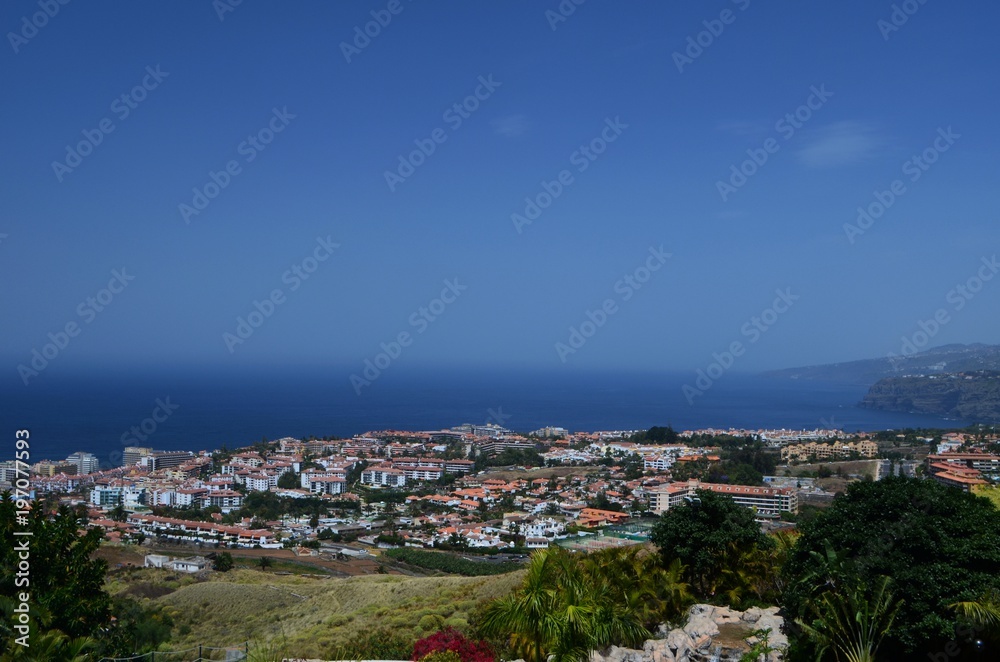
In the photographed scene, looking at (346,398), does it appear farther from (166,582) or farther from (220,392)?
(166,582)

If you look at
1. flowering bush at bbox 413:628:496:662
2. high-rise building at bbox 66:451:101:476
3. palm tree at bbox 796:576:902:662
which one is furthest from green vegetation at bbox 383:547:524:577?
high-rise building at bbox 66:451:101:476

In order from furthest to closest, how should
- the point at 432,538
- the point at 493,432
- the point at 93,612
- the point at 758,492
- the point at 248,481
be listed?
the point at 493,432, the point at 248,481, the point at 432,538, the point at 758,492, the point at 93,612

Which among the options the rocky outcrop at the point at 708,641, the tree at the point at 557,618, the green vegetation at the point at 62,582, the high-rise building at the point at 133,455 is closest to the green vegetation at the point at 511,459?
the high-rise building at the point at 133,455

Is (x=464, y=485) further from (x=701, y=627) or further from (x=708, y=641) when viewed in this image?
(x=708, y=641)

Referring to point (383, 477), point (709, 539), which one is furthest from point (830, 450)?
point (709, 539)

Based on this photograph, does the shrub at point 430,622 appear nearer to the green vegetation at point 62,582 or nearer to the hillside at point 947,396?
the green vegetation at point 62,582

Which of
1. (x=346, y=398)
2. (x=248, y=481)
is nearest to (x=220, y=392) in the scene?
(x=346, y=398)
